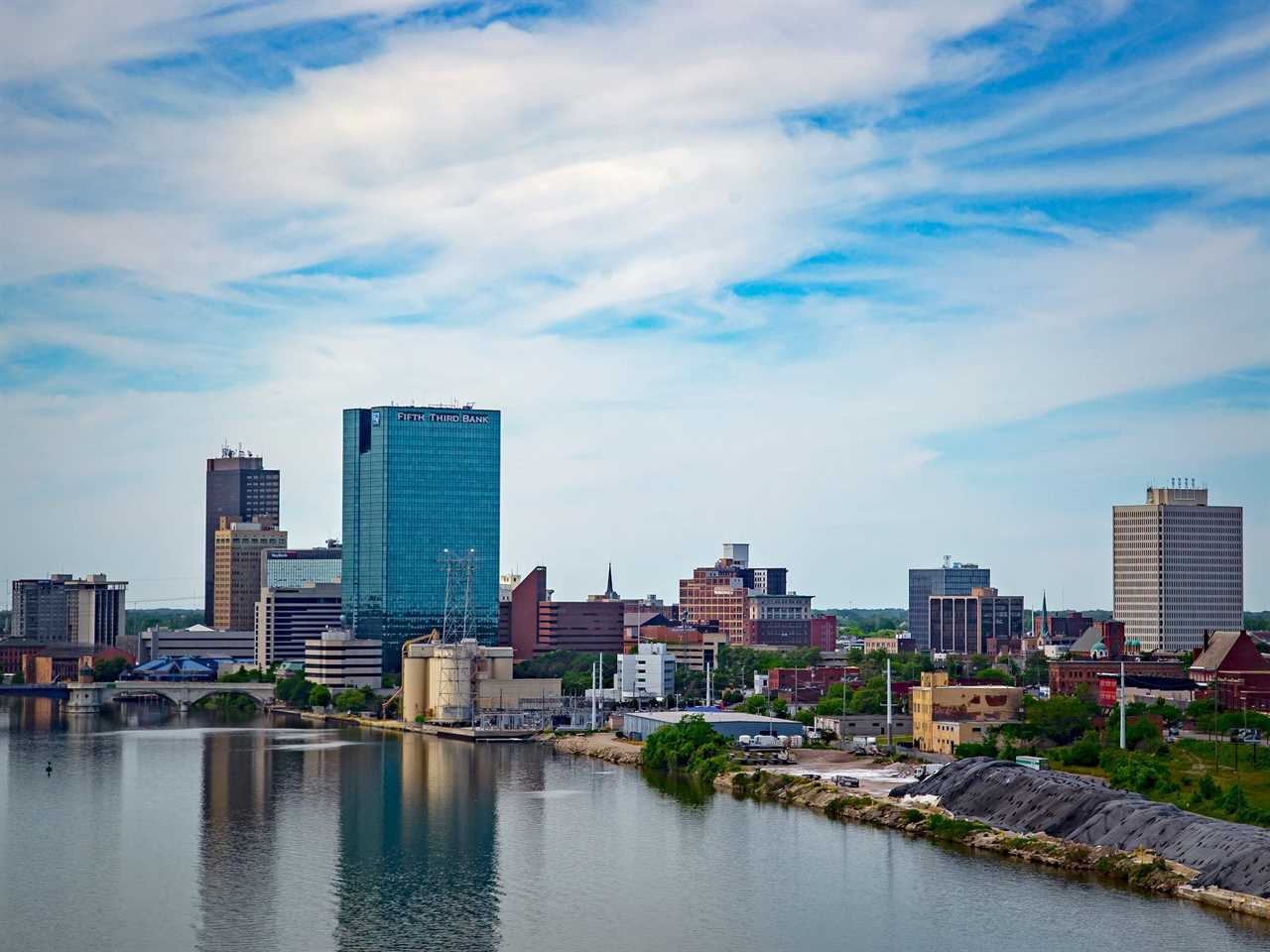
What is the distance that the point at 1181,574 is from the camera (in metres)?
197

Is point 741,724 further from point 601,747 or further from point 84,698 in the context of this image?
point 84,698

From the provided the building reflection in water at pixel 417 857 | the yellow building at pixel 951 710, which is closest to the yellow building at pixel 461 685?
the building reflection in water at pixel 417 857

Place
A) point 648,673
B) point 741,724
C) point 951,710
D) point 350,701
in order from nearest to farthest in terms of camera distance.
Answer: point 951,710
point 741,724
point 350,701
point 648,673

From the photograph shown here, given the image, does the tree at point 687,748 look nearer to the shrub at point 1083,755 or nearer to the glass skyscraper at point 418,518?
the shrub at point 1083,755

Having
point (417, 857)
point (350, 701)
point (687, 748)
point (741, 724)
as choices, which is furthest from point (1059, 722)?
point (350, 701)

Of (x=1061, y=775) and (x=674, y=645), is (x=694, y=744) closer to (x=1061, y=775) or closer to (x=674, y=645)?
(x=1061, y=775)

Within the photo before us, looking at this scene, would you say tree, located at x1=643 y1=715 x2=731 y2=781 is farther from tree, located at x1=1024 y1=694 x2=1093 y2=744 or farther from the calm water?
tree, located at x1=1024 y1=694 x2=1093 y2=744

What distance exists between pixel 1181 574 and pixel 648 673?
66.9 m

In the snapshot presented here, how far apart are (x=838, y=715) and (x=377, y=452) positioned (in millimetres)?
76918

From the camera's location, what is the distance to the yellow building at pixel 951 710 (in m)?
101

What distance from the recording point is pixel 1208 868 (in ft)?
192

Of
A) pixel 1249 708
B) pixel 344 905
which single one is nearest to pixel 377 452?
pixel 1249 708

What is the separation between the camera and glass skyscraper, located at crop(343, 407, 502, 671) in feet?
585

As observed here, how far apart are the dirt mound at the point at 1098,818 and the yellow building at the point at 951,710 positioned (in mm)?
20433
